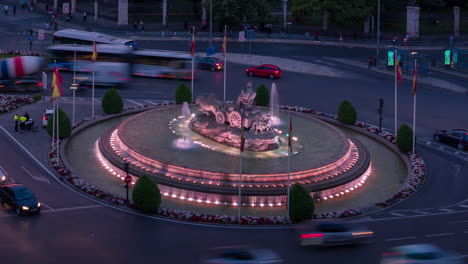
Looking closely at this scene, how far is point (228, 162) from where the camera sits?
4222cm

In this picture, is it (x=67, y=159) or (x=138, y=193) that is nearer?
(x=138, y=193)

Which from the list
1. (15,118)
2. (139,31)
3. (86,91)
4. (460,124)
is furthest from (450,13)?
(15,118)

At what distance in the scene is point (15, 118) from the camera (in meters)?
50.3

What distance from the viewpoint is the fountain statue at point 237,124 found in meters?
44.6

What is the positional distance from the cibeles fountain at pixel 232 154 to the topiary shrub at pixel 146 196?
350 centimetres

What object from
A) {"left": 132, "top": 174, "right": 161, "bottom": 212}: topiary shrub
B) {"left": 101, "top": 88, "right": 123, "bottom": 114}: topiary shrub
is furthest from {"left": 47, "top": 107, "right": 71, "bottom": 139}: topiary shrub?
{"left": 132, "top": 174, "right": 161, "bottom": 212}: topiary shrub

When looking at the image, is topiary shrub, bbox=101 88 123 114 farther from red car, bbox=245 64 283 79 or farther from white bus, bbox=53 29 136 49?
white bus, bbox=53 29 136 49

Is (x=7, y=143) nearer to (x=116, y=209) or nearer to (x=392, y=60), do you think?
(x=116, y=209)

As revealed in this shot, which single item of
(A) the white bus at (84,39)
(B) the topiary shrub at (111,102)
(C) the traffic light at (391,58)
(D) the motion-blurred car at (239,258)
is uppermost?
(A) the white bus at (84,39)

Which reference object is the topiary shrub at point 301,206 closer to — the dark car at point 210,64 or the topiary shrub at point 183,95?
the topiary shrub at point 183,95

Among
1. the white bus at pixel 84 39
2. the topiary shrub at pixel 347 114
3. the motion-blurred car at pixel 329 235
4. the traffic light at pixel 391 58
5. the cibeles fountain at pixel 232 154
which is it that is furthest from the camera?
→ the traffic light at pixel 391 58

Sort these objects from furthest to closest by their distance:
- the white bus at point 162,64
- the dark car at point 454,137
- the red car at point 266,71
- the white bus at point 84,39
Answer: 1. the white bus at point 84,39
2. the red car at point 266,71
3. the white bus at point 162,64
4. the dark car at point 454,137

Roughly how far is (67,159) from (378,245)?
21.5 meters

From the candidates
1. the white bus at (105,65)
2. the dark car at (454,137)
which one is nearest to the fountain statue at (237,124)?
the dark car at (454,137)
